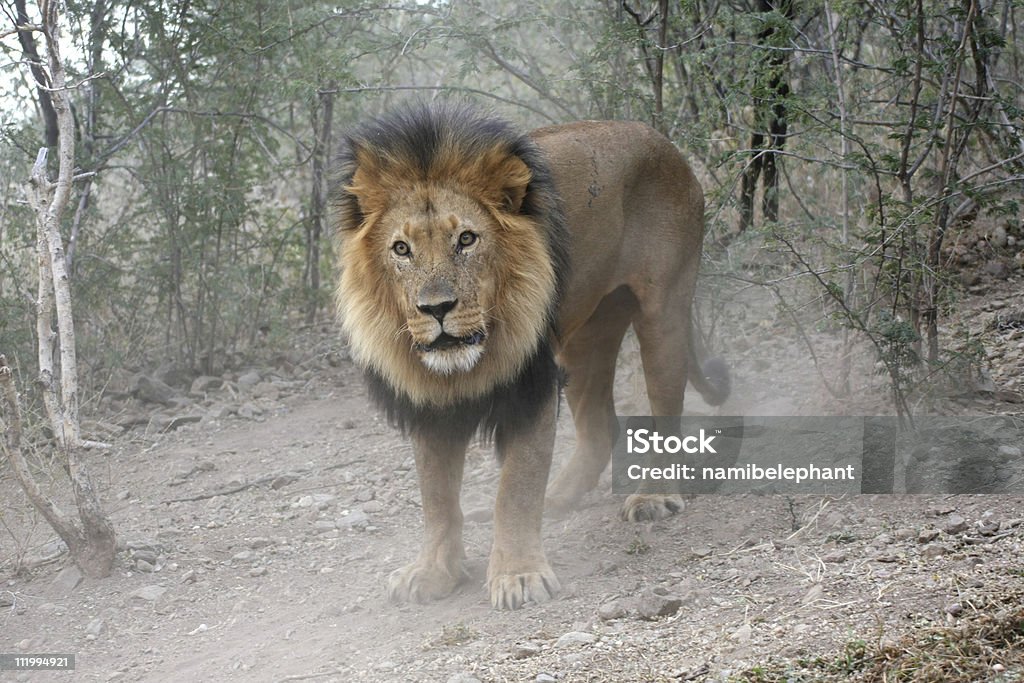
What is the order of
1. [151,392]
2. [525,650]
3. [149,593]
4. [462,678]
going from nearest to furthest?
[462,678]
[525,650]
[149,593]
[151,392]

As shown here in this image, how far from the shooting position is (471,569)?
4.38 m

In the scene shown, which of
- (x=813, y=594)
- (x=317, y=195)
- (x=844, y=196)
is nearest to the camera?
(x=813, y=594)

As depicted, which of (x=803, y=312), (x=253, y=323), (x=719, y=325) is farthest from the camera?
(x=253, y=323)

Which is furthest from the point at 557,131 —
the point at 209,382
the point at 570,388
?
the point at 209,382

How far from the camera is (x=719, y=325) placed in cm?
684

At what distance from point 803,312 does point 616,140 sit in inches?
71.7

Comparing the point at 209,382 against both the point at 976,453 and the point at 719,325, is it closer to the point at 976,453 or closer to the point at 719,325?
the point at 719,325

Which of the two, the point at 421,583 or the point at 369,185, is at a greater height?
the point at 369,185

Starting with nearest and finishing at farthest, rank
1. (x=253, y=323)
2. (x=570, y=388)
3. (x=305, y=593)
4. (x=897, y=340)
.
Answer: (x=305, y=593) → (x=897, y=340) → (x=570, y=388) → (x=253, y=323)

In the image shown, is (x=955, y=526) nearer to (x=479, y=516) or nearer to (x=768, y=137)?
(x=479, y=516)

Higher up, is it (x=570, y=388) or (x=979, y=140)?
(x=979, y=140)

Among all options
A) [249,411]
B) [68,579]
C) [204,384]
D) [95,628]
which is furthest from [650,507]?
[204,384]

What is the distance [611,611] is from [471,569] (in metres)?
0.80

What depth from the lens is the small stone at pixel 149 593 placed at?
440cm
